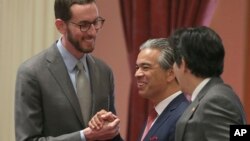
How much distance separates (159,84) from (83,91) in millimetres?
370

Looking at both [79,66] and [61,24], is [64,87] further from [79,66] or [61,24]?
[61,24]

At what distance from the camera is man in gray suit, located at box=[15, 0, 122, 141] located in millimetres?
2729

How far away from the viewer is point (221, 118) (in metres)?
2.14

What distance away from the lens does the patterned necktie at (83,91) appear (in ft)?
9.37

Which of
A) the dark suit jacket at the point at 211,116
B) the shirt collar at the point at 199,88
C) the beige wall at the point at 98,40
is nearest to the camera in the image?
the dark suit jacket at the point at 211,116

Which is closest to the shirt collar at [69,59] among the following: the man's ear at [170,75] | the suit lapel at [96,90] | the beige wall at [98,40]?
the suit lapel at [96,90]

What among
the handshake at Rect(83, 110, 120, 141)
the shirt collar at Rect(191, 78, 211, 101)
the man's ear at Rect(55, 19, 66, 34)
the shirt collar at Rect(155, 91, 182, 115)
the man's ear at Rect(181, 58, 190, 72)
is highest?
the man's ear at Rect(55, 19, 66, 34)

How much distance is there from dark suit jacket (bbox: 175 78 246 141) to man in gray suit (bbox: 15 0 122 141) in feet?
1.72

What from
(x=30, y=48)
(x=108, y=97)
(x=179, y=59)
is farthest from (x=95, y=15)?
(x=30, y=48)

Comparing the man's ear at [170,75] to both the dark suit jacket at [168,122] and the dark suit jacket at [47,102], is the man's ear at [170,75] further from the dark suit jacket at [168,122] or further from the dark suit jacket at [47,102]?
the dark suit jacket at [47,102]

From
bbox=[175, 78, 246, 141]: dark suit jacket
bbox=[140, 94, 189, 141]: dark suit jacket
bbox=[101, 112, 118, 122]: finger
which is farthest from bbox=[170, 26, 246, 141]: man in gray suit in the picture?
bbox=[101, 112, 118, 122]: finger

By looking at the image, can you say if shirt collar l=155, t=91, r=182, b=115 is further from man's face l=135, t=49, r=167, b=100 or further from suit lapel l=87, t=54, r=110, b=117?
suit lapel l=87, t=54, r=110, b=117

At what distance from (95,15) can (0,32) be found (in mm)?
1531

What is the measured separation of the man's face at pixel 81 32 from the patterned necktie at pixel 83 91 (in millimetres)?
117
